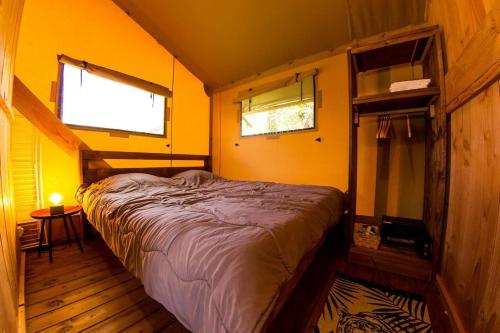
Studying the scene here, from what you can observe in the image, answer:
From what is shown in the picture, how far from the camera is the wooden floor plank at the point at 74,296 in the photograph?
116cm

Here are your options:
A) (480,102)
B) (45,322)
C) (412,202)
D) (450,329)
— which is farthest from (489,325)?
(45,322)

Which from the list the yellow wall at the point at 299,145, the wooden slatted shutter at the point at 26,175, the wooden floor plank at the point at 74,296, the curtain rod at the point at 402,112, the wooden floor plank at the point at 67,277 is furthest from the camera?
the yellow wall at the point at 299,145

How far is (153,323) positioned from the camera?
3.57 feet

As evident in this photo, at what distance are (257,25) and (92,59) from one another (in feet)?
6.78

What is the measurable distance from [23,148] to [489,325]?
11.5ft

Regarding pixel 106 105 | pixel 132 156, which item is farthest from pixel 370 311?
pixel 106 105

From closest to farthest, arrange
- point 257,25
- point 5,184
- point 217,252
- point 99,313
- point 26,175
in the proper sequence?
point 217,252, point 5,184, point 99,313, point 26,175, point 257,25

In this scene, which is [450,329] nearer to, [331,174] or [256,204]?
[256,204]

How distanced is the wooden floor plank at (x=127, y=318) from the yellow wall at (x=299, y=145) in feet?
6.95

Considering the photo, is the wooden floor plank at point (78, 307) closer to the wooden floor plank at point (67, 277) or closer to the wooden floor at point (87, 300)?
the wooden floor at point (87, 300)

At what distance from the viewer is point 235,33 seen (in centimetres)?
254

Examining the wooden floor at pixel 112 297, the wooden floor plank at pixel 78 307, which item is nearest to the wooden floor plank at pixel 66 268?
the wooden floor at pixel 112 297

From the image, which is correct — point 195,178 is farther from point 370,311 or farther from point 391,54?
point 391,54

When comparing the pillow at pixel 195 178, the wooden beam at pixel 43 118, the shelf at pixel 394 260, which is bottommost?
the shelf at pixel 394 260
